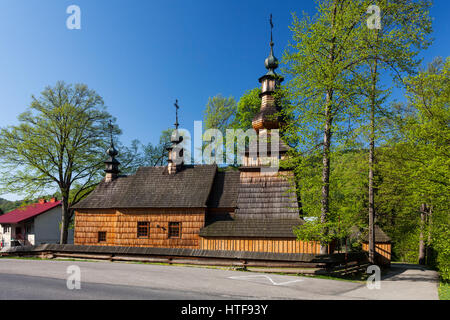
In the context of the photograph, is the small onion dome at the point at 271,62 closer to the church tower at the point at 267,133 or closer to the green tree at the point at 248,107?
the church tower at the point at 267,133

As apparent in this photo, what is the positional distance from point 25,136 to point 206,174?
16.0 meters

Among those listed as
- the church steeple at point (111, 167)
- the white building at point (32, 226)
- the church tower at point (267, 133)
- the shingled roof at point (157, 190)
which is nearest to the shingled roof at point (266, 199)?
the church tower at point (267, 133)

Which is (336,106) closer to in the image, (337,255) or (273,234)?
(337,255)

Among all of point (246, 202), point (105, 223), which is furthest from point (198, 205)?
point (105, 223)

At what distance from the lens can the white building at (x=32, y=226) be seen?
44.2m

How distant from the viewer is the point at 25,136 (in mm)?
26969

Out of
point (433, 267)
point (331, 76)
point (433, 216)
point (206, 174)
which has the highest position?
point (331, 76)

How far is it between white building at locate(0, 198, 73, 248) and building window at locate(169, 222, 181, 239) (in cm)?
3074

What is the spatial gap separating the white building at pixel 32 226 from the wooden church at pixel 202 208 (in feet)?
78.0

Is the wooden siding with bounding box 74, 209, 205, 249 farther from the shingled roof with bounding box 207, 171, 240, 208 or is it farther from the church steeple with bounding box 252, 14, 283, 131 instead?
the church steeple with bounding box 252, 14, 283, 131

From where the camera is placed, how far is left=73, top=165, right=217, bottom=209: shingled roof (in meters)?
23.1

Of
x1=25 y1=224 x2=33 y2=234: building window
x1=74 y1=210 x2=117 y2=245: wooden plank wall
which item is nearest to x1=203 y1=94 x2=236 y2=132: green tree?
x1=74 y1=210 x2=117 y2=245: wooden plank wall
